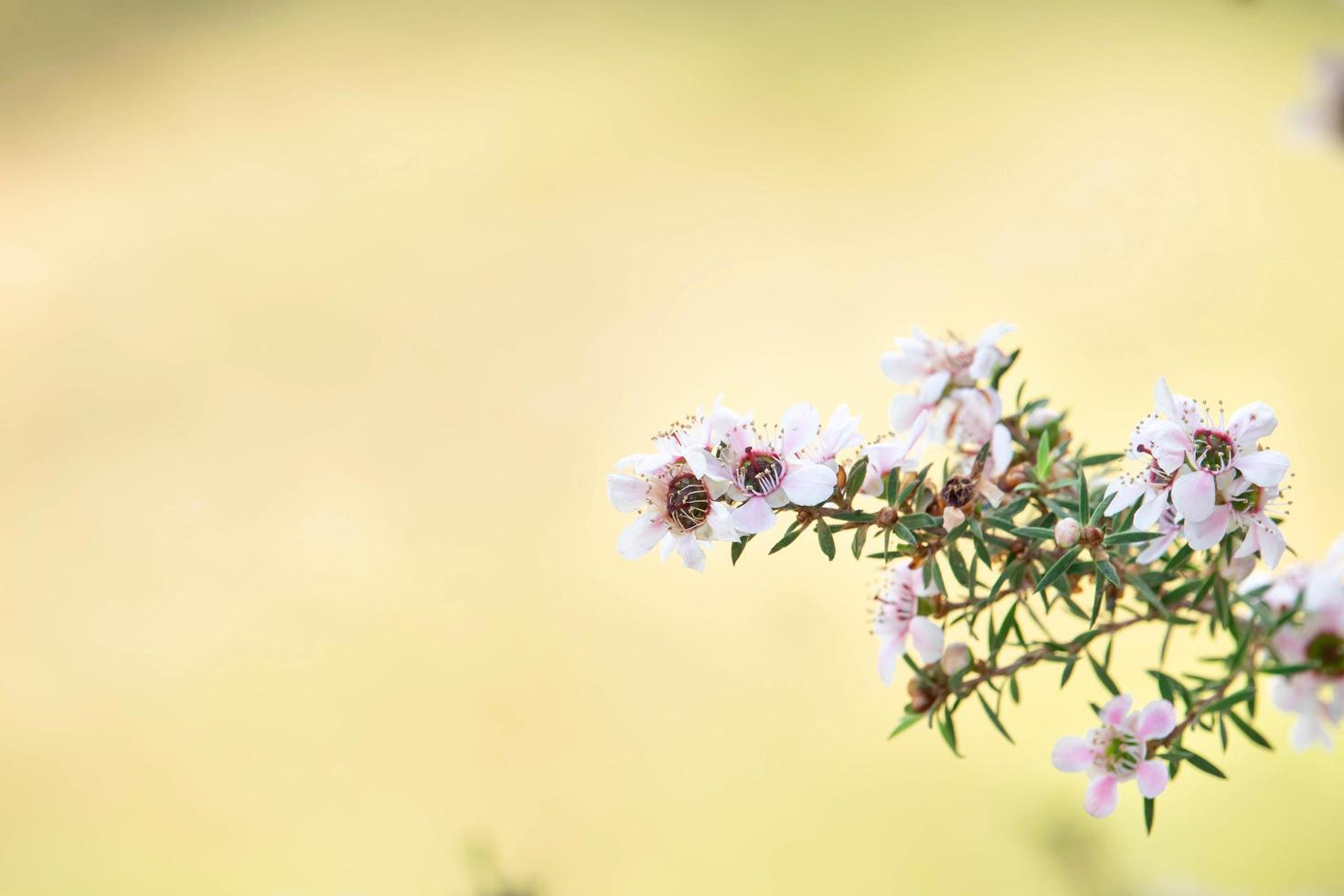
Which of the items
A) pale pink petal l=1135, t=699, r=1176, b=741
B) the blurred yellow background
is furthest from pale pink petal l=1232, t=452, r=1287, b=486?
the blurred yellow background

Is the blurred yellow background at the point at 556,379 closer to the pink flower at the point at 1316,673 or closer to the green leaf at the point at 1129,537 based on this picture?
the pink flower at the point at 1316,673

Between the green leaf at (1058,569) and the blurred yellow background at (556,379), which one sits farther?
the blurred yellow background at (556,379)

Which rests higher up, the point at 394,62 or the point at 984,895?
the point at 394,62

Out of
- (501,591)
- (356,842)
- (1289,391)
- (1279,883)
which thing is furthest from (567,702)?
(1289,391)

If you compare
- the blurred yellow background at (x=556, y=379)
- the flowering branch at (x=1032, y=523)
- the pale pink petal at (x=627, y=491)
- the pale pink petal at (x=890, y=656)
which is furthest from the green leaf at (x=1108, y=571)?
the blurred yellow background at (x=556, y=379)

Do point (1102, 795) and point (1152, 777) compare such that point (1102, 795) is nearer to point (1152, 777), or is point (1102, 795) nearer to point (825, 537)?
point (1152, 777)

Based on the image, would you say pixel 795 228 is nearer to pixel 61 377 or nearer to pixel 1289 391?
pixel 1289 391

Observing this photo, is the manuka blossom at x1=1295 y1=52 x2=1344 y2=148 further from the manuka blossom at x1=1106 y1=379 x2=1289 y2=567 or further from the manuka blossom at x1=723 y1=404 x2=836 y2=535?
the manuka blossom at x1=723 y1=404 x2=836 y2=535
